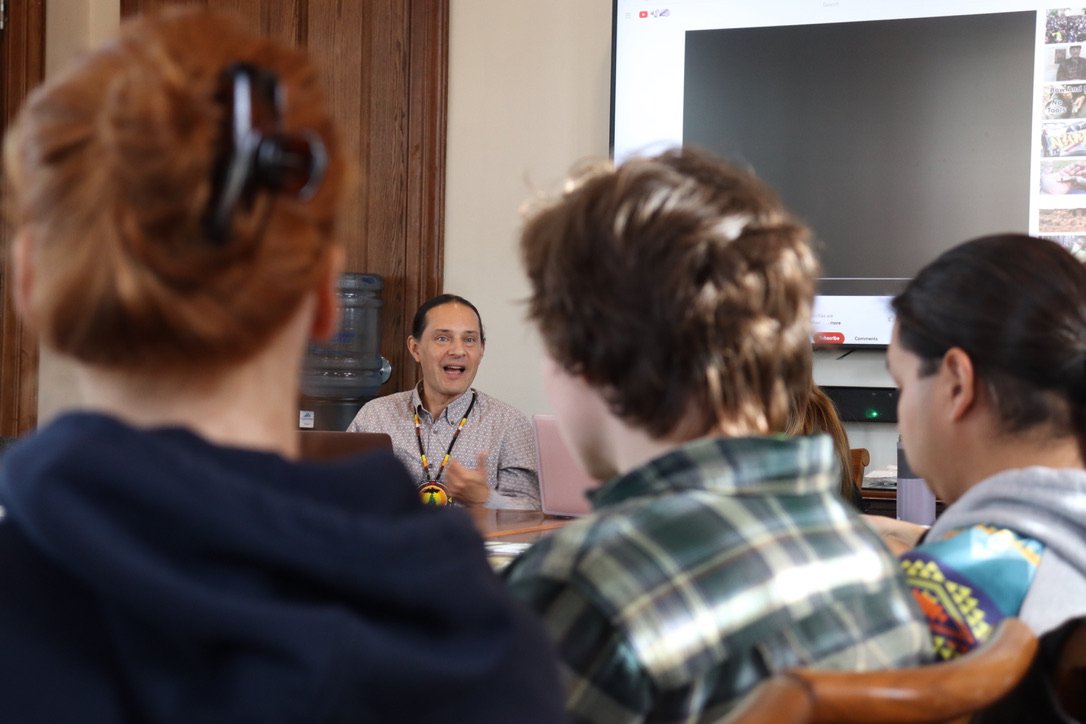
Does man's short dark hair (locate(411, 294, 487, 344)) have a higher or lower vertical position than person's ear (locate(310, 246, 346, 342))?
lower

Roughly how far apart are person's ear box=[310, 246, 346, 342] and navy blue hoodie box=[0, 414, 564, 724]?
0.42ft

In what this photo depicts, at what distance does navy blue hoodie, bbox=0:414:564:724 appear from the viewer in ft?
1.82

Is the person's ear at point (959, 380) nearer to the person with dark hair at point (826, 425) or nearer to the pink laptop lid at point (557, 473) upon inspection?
the person with dark hair at point (826, 425)

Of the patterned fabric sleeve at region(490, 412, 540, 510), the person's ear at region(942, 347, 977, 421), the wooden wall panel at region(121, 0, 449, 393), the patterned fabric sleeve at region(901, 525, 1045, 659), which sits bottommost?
the patterned fabric sleeve at region(490, 412, 540, 510)

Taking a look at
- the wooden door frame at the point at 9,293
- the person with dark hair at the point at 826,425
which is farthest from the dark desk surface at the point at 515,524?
the wooden door frame at the point at 9,293

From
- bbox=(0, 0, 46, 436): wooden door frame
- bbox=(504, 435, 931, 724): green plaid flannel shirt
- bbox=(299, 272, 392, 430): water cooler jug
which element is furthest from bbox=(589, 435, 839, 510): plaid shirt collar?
bbox=(0, 0, 46, 436): wooden door frame

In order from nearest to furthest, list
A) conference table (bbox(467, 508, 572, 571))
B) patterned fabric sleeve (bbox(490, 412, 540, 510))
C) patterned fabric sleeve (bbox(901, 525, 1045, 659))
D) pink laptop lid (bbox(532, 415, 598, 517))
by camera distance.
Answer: patterned fabric sleeve (bbox(901, 525, 1045, 659))
conference table (bbox(467, 508, 572, 571))
pink laptop lid (bbox(532, 415, 598, 517))
patterned fabric sleeve (bbox(490, 412, 540, 510))

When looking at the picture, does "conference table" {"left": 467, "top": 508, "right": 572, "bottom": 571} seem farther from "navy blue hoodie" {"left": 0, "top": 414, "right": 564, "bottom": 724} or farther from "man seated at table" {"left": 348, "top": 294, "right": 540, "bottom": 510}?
"navy blue hoodie" {"left": 0, "top": 414, "right": 564, "bottom": 724}

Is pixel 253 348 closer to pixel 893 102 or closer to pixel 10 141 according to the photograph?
pixel 10 141

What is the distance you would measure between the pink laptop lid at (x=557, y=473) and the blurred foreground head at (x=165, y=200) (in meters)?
2.32

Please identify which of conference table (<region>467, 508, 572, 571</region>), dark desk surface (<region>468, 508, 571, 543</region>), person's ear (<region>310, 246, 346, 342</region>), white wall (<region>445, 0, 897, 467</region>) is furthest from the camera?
white wall (<region>445, 0, 897, 467</region>)

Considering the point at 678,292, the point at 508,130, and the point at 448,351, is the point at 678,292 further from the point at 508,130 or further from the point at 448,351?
the point at 508,130

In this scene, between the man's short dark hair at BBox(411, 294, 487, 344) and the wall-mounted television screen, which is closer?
the wall-mounted television screen

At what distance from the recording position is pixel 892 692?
2.54 ft
